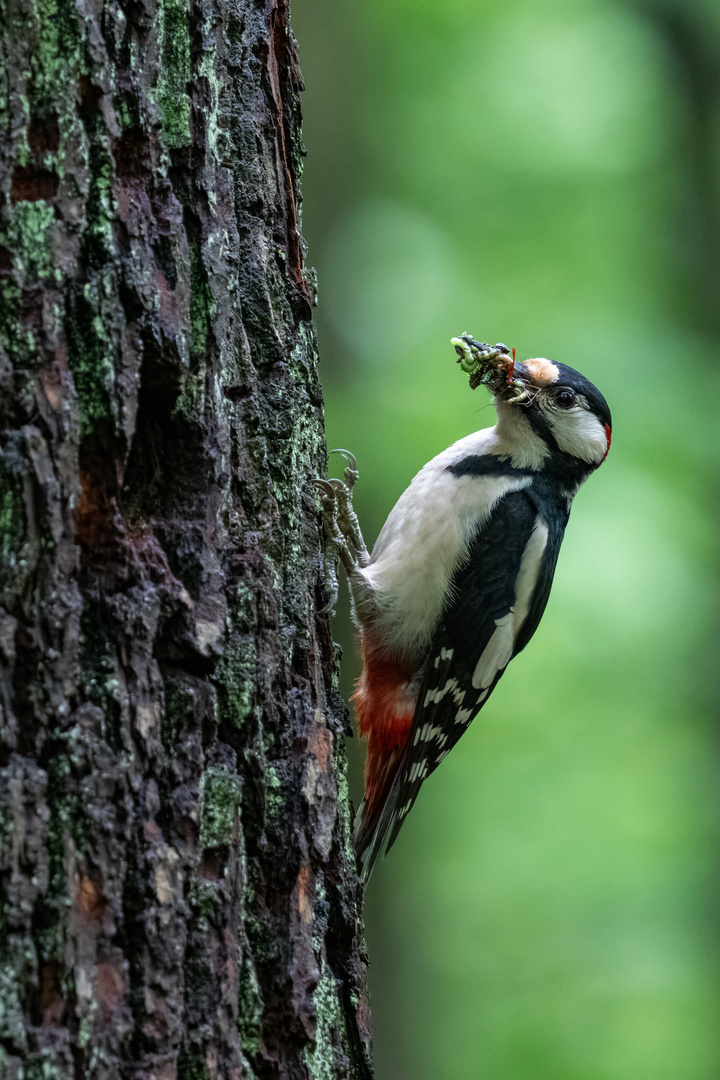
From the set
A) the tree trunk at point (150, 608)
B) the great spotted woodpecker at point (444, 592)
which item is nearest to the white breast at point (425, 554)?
the great spotted woodpecker at point (444, 592)

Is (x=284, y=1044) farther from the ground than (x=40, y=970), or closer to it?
closer to it

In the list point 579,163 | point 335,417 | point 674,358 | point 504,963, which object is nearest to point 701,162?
point 579,163

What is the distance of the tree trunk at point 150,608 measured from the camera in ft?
3.51

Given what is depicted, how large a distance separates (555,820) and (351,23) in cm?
445

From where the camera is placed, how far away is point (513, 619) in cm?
262

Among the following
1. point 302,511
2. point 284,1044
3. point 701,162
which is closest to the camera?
point 284,1044

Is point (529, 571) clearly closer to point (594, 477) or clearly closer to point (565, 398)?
point (565, 398)

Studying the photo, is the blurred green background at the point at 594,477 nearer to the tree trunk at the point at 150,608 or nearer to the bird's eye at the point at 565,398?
the bird's eye at the point at 565,398

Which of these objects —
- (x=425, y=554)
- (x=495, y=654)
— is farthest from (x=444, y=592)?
(x=495, y=654)

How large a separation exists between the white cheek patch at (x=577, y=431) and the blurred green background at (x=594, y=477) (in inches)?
67.2

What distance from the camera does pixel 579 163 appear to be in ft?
17.2

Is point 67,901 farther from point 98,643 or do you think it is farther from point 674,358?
point 674,358

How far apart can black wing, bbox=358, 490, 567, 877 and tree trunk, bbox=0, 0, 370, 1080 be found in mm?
935

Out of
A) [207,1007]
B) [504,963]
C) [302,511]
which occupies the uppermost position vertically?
[302,511]
